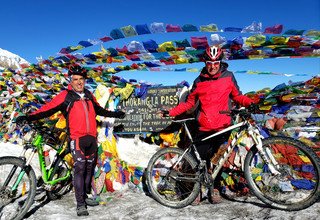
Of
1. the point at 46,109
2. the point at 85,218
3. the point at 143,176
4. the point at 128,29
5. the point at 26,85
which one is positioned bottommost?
the point at 85,218

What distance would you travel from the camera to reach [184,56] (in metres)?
6.41

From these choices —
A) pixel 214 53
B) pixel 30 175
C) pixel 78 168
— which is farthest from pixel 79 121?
pixel 214 53

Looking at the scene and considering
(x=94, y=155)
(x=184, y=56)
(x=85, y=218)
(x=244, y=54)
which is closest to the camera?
(x=85, y=218)

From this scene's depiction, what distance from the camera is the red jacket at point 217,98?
492cm

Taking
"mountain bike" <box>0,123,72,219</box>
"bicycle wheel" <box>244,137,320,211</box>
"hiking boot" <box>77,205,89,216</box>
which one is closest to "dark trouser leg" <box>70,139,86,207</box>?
"hiking boot" <box>77,205,89,216</box>

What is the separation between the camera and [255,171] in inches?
198

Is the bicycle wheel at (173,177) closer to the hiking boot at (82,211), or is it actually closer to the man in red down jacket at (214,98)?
the man in red down jacket at (214,98)

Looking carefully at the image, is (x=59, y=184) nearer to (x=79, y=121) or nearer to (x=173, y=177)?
(x=79, y=121)

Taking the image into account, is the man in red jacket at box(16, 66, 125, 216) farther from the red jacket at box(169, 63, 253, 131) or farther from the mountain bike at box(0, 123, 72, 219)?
the red jacket at box(169, 63, 253, 131)

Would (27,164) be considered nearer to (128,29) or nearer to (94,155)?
(94,155)

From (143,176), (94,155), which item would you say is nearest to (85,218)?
(94,155)

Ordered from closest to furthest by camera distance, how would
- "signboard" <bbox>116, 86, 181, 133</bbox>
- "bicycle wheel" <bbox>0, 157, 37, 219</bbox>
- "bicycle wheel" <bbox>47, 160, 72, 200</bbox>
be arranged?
A: "bicycle wheel" <bbox>0, 157, 37, 219</bbox> → "bicycle wheel" <bbox>47, 160, 72, 200</bbox> → "signboard" <bbox>116, 86, 181, 133</bbox>

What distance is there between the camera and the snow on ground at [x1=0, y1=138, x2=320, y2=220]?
4.19 m

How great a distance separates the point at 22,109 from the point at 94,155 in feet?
17.7
